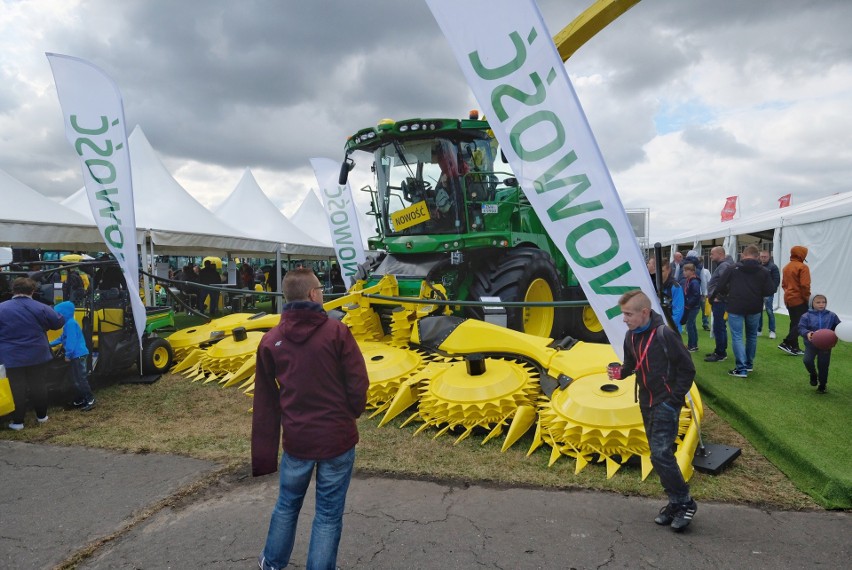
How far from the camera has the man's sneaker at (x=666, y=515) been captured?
9.29 feet

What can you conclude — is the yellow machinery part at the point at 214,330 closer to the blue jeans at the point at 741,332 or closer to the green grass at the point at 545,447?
the green grass at the point at 545,447

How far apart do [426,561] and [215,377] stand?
4742 mm

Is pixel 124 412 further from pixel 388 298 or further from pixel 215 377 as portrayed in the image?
pixel 388 298

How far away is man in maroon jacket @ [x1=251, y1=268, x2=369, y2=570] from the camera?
2.22 meters

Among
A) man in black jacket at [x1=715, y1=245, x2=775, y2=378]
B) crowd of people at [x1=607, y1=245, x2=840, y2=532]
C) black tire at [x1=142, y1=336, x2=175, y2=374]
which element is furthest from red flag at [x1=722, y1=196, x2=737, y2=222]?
black tire at [x1=142, y1=336, x2=175, y2=374]

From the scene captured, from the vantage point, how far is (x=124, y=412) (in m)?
5.45

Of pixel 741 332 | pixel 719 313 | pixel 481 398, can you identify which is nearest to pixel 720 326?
pixel 719 313

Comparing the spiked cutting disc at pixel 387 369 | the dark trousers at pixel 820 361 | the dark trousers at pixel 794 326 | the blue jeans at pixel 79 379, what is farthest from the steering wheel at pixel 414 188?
the dark trousers at pixel 794 326

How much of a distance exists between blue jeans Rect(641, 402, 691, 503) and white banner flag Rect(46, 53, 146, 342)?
5.49 m

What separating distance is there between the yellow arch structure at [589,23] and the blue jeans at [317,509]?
631cm

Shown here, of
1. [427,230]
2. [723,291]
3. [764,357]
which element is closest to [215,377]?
[427,230]

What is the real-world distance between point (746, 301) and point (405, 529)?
5059 mm

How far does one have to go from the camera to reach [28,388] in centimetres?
502

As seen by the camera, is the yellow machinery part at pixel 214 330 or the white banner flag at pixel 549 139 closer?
the white banner flag at pixel 549 139
